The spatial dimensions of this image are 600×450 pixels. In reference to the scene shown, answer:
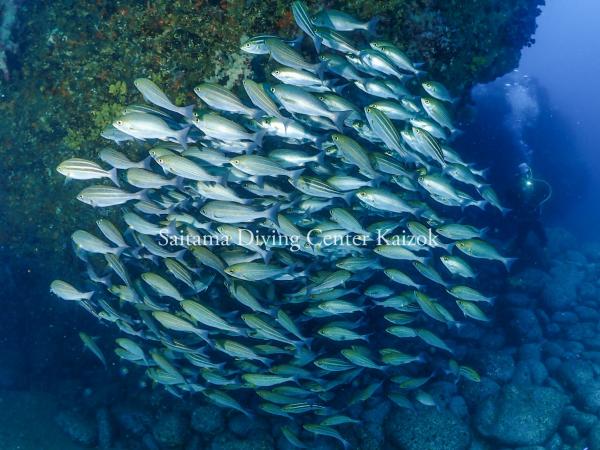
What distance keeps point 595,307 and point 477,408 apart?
7.34 m

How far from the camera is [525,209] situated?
43.0 ft

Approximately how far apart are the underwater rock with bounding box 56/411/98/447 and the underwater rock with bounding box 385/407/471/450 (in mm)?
5185

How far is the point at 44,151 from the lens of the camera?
743 cm

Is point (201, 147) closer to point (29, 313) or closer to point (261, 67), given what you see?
point (261, 67)

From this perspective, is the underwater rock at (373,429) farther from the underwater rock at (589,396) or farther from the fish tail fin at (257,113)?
the fish tail fin at (257,113)

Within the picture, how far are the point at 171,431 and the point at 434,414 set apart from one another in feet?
14.8

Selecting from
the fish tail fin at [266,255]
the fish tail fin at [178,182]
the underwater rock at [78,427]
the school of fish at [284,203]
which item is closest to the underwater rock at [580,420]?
the school of fish at [284,203]

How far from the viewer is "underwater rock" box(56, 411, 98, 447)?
764 cm

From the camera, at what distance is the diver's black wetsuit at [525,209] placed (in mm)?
12828

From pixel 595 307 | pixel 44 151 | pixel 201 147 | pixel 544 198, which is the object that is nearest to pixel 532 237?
pixel 544 198

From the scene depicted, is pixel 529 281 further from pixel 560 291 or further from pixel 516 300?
pixel 516 300

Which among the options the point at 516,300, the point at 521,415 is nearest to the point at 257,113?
the point at 521,415

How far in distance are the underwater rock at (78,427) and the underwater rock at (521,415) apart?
22.6 ft

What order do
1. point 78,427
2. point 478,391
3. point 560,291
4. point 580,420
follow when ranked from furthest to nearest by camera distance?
point 560,291
point 478,391
point 580,420
point 78,427
